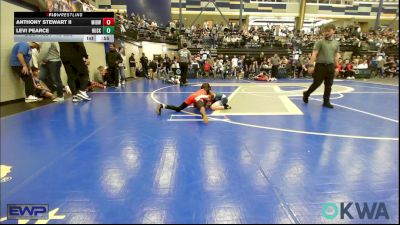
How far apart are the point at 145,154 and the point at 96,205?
Answer: 1.16 m

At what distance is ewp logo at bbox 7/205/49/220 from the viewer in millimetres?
1913

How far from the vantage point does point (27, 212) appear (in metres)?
1.98

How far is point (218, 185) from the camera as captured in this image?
2.43 m

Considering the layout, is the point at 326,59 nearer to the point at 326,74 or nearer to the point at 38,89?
the point at 326,74

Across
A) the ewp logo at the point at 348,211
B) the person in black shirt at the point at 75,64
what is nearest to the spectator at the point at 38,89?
the person in black shirt at the point at 75,64

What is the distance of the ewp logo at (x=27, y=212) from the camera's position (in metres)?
1.91

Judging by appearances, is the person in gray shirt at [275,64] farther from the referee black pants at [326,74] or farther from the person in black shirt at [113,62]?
the referee black pants at [326,74]

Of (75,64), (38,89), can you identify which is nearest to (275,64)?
(75,64)

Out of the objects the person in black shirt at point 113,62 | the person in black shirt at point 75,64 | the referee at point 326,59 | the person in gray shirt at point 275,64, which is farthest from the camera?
the person in gray shirt at point 275,64

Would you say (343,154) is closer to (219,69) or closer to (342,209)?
(342,209)

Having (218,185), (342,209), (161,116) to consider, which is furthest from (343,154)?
(161,116)
